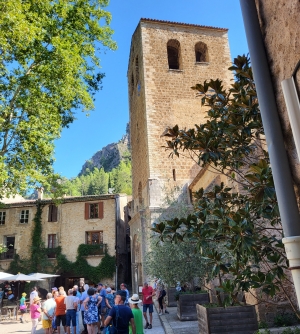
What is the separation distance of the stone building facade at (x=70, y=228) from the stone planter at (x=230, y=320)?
20.4 m

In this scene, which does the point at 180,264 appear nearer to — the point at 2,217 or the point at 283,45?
the point at 283,45

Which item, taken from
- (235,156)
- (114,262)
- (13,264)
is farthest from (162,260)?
(13,264)

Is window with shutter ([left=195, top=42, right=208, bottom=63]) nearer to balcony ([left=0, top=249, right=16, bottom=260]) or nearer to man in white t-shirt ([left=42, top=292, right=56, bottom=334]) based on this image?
man in white t-shirt ([left=42, top=292, right=56, bottom=334])

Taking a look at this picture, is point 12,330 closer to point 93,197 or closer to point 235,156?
point 235,156

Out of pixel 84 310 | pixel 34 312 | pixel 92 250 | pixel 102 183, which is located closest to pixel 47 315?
pixel 34 312

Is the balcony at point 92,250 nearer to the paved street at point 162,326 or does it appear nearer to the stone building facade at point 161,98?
the stone building facade at point 161,98

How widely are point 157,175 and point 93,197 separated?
40.0 feet

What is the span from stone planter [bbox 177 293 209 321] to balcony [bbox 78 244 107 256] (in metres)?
16.8

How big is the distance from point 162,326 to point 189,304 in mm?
1149

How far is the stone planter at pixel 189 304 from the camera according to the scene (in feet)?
33.6

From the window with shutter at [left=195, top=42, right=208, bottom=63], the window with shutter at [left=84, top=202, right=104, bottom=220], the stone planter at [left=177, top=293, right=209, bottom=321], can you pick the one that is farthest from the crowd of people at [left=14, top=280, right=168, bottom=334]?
the window with shutter at [left=195, top=42, right=208, bottom=63]

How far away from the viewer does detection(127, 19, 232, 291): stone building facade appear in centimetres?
1792

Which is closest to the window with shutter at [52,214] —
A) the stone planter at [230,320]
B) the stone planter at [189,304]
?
the stone planter at [189,304]

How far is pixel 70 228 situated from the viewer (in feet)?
90.0
